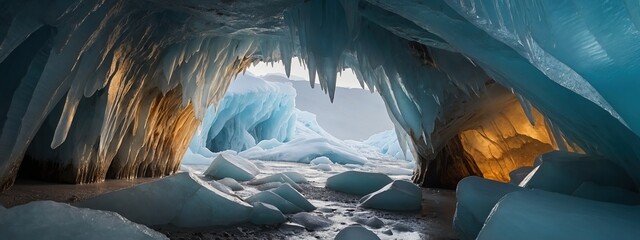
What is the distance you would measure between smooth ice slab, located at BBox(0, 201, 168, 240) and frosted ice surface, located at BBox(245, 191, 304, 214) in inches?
69.9

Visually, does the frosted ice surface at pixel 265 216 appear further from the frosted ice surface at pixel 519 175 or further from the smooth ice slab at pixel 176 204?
the frosted ice surface at pixel 519 175

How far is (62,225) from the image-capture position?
1.71 meters

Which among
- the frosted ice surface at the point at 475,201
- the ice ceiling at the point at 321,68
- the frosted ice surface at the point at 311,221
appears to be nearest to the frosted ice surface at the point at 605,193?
the ice ceiling at the point at 321,68

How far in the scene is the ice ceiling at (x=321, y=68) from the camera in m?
1.85

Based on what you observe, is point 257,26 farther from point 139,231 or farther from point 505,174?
point 505,174

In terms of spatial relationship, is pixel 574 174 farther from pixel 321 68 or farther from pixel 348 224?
pixel 321 68

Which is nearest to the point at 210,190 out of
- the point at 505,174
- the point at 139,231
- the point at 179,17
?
the point at 139,231

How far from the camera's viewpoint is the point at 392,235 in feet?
9.33

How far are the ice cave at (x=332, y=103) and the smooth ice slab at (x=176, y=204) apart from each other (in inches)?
0.5

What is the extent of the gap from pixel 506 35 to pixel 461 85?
256 centimetres

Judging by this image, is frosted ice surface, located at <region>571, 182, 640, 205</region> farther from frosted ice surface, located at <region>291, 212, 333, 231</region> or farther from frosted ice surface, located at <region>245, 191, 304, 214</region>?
frosted ice surface, located at <region>245, 191, 304, 214</region>

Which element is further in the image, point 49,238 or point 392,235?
point 392,235

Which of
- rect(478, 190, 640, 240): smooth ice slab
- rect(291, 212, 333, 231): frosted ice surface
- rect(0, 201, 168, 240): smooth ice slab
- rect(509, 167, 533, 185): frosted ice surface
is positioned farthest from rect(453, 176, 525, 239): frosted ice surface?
rect(0, 201, 168, 240): smooth ice slab

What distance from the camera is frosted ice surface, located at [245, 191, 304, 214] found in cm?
356
